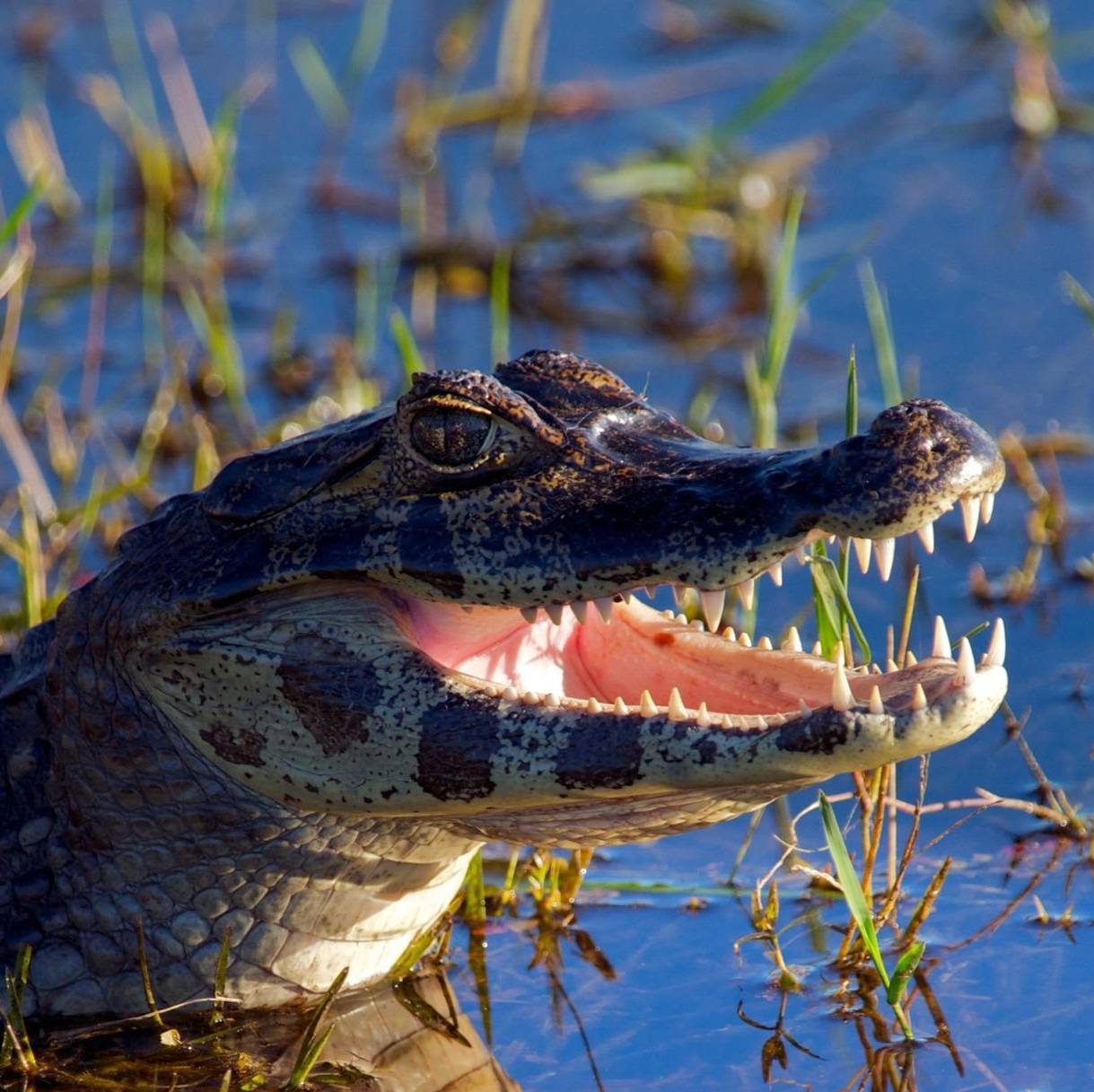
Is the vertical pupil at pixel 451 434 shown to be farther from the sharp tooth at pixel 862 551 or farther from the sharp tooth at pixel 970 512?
the sharp tooth at pixel 970 512

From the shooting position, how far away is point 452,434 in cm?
373

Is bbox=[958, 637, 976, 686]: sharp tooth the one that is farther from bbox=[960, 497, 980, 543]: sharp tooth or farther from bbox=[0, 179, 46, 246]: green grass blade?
bbox=[0, 179, 46, 246]: green grass blade

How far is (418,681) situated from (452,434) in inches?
17.8

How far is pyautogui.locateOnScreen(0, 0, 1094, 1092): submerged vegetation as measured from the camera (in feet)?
13.7

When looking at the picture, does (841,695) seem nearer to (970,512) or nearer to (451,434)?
(970,512)

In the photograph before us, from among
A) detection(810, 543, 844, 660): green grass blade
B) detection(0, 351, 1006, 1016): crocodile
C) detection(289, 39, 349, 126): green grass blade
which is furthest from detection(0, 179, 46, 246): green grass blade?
detection(289, 39, 349, 126): green grass blade

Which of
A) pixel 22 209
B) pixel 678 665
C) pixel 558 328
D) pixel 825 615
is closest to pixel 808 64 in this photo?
pixel 558 328

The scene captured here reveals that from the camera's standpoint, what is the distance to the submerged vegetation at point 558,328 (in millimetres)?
4188

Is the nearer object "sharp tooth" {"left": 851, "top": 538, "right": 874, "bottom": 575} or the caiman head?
the caiman head

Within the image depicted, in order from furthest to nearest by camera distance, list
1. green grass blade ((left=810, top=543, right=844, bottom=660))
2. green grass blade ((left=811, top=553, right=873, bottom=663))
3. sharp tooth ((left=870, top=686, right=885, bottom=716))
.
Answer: green grass blade ((left=810, top=543, right=844, bottom=660)), green grass blade ((left=811, top=553, right=873, bottom=663)), sharp tooth ((left=870, top=686, right=885, bottom=716))

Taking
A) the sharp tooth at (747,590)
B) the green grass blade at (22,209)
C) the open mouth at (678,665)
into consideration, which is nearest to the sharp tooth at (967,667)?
the open mouth at (678,665)

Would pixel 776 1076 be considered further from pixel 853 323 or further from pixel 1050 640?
pixel 853 323

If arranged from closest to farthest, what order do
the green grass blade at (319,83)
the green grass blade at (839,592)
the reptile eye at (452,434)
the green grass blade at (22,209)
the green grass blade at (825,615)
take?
the reptile eye at (452,434)
the green grass blade at (839,592)
the green grass blade at (825,615)
the green grass blade at (22,209)
the green grass blade at (319,83)

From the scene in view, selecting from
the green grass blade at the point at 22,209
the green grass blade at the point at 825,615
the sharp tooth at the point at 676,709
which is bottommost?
the sharp tooth at the point at 676,709
